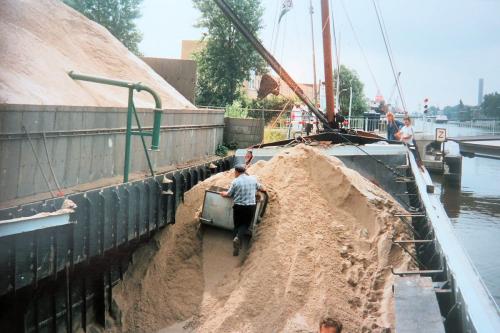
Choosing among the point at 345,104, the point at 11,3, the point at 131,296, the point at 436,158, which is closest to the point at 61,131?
the point at 131,296

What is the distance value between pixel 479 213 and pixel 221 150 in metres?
13.3

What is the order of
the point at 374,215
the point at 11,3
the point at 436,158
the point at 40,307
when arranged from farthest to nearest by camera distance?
the point at 436,158 → the point at 11,3 → the point at 374,215 → the point at 40,307

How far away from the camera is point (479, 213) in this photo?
931 inches

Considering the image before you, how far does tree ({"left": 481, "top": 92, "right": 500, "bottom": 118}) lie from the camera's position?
6271 cm

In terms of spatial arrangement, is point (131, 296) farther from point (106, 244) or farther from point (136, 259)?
point (106, 244)

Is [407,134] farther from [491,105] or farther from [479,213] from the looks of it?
[491,105]

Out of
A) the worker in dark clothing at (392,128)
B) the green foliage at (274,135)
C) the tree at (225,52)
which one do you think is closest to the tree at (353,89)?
the tree at (225,52)

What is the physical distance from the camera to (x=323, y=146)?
51.2 feet

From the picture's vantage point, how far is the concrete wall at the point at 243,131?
18734 millimetres

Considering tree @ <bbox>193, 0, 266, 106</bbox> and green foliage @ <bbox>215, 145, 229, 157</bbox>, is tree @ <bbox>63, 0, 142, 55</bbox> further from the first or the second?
green foliage @ <bbox>215, 145, 229, 157</bbox>

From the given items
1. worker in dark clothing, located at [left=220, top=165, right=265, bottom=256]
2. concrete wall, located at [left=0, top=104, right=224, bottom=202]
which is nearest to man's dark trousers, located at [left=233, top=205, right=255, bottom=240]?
worker in dark clothing, located at [left=220, top=165, right=265, bottom=256]

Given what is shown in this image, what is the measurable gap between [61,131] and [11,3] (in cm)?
979

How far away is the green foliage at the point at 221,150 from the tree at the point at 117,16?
2517cm

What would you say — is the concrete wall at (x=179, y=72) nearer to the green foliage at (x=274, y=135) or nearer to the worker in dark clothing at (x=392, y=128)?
the green foliage at (x=274, y=135)
